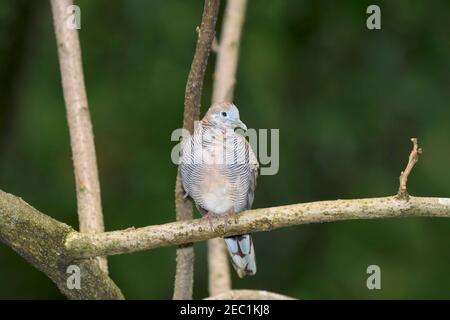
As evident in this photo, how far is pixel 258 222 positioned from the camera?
3775 millimetres

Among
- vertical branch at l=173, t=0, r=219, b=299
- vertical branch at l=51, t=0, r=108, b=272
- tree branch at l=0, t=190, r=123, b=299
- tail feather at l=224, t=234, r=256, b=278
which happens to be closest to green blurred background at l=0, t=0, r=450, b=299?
vertical branch at l=51, t=0, r=108, b=272

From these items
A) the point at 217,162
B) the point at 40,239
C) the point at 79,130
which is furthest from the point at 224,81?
the point at 40,239

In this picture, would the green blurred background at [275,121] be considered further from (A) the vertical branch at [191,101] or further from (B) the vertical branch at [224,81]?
(A) the vertical branch at [191,101]

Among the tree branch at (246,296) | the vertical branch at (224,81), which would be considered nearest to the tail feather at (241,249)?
the tree branch at (246,296)

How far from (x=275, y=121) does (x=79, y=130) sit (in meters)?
2.97

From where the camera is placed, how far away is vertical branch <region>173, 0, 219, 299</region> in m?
4.01

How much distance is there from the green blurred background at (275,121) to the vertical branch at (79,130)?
234 centimetres

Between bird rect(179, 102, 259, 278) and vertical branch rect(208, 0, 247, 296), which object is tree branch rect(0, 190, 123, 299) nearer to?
bird rect(179, 102, 259, 278)

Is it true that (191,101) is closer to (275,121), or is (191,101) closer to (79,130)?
(79,130)

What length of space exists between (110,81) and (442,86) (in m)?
3.28
